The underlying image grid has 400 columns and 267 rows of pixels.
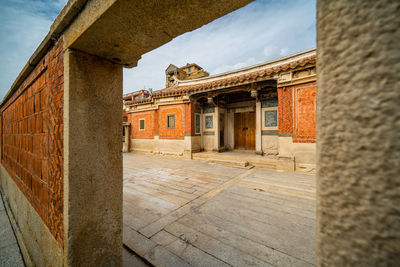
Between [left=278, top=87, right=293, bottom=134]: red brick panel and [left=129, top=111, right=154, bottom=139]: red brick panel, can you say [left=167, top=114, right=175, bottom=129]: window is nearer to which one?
[left=129, top=111, right=154, bottom=139]: red brick panel

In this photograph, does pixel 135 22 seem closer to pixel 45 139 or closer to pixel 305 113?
pixel 45 139

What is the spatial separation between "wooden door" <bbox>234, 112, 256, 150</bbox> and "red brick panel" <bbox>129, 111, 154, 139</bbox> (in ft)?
17.7

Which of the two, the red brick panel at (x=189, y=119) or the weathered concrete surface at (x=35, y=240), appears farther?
the red brick panel at (x=189, y=119)

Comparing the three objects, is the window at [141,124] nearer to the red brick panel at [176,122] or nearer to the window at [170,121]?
the red brick panel at [176,122]

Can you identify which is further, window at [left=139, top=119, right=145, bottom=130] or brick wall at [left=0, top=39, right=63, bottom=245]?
window at [left=139, top=119, right=145, bottom=130]

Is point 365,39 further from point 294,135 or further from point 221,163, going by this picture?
point 221,163

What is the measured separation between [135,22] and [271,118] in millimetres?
6868

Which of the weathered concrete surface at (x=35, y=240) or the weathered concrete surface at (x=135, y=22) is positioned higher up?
the weathered concrete surface at (x=135, y=22)

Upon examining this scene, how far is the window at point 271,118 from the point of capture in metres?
6.67

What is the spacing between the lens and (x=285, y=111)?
5.38 meters

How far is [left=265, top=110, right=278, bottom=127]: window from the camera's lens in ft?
21.9

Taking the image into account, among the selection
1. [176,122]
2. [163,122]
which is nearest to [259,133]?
[176,122]

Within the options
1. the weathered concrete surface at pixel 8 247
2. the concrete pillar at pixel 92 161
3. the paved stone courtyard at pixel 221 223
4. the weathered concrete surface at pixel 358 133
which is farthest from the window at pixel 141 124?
the weathered concrete surface at pixel 358 133

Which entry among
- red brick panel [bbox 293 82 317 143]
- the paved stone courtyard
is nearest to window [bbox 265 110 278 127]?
red brick panel [bbox 293 82 317 143]
